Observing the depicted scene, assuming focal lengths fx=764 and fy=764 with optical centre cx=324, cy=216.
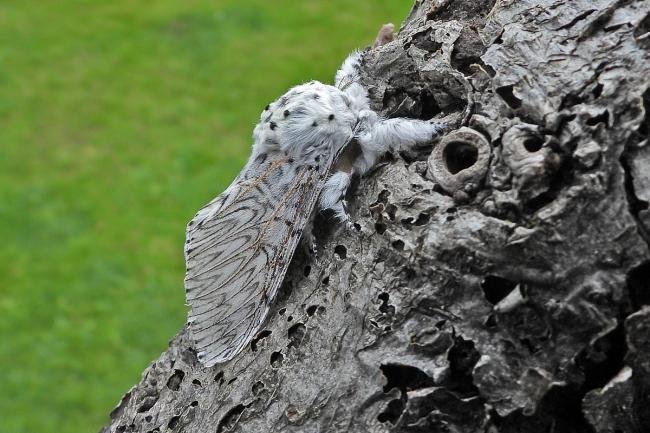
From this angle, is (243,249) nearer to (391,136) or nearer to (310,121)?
(310,121)

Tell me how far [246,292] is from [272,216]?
0.79 feet

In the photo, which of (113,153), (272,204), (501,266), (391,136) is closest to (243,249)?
(272,204)

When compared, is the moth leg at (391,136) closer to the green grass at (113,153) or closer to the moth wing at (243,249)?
the moth wing at (243,249)

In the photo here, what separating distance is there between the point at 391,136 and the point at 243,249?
545 mm

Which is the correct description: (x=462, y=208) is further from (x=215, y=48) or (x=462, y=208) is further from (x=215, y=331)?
(x=215, y=48)

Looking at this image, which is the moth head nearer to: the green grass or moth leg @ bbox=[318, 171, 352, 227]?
moth leg @ bbox=[318, 171, 352, 227]

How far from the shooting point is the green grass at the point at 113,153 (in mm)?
5012

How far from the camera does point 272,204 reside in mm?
2146

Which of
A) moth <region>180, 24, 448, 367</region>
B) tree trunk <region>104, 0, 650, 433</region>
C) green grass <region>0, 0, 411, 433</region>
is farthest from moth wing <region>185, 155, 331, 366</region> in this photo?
green grass <region>0, 0, 411, 433</region>

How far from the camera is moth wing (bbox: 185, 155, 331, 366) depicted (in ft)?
6.41

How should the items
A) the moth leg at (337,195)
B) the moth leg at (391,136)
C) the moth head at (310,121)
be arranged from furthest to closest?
the moth head at (310,121) → the moth leg at (337,195) → the moth leg at (391,136)

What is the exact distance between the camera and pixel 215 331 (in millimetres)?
1978

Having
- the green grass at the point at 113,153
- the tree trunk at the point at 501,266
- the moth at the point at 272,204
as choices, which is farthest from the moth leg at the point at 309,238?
the green grass at the point at 113,153

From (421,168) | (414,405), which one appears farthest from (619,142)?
(414,405)
